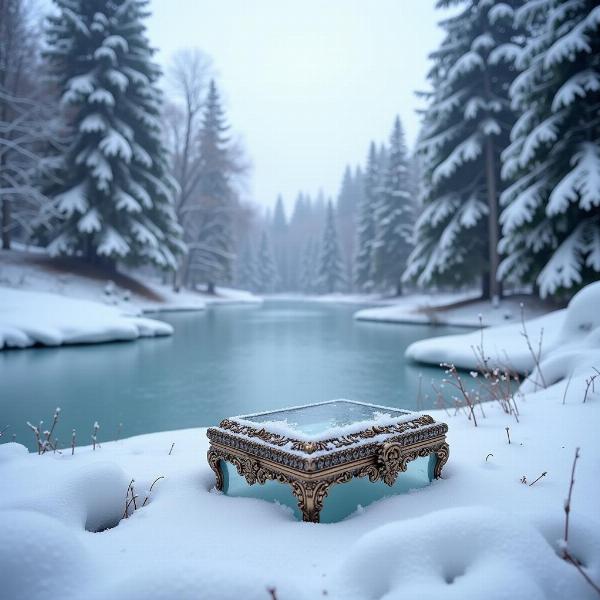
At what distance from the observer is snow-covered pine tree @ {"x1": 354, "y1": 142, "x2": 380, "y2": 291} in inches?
1720

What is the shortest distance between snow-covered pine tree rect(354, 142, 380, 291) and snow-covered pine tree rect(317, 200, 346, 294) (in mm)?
9975

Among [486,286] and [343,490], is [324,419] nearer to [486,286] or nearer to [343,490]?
[343,490]

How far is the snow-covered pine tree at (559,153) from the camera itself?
473 inches

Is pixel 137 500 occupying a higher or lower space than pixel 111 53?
lower

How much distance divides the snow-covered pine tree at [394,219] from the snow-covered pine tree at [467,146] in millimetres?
14895

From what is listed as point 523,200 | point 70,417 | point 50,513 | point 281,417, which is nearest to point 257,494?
point 281,417

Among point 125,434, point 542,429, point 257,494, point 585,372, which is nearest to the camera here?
point 257,494

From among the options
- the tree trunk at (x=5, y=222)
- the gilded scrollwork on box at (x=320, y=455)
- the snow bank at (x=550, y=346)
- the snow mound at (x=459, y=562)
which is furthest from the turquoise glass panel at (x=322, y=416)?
the tree trunk at (x=5, y=222)

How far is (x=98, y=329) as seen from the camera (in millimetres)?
12695

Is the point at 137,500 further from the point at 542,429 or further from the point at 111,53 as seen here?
the point at 111,53

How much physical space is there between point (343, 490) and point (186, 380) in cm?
657

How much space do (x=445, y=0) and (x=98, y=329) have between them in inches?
707

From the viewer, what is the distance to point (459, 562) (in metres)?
1.83

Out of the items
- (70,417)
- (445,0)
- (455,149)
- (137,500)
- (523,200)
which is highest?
(445,0)
